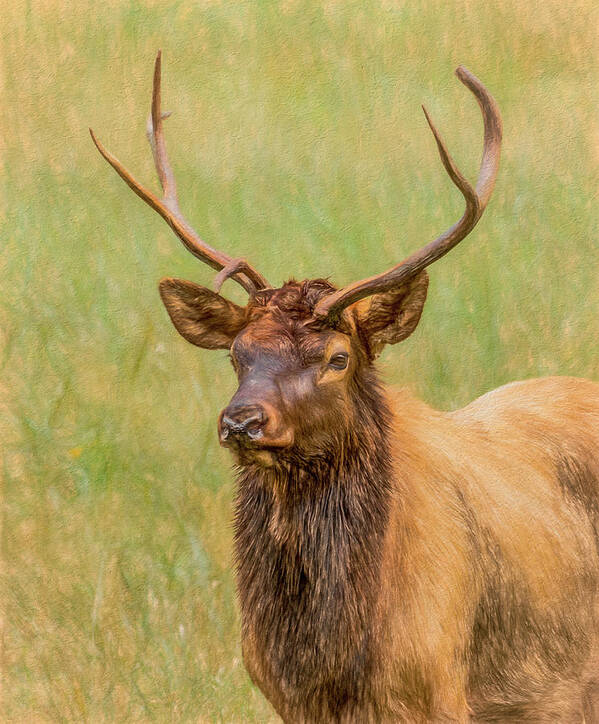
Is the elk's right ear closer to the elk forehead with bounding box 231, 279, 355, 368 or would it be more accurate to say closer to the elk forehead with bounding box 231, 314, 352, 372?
the elk forehead with bounding box 231, 279, 355, 368

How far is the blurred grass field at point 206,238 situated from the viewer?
298 inches

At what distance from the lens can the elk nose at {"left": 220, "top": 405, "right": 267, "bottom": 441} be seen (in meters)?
4.86

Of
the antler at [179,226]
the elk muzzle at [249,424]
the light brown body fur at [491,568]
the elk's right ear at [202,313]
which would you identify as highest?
the antler at [179,226]

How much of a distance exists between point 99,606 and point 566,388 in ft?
9.82

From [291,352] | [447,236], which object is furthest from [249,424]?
[447,236]

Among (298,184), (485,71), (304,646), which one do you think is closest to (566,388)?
(304,646)

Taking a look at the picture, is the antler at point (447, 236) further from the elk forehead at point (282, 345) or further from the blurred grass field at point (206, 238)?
the blurred grass field at point (206, 238)

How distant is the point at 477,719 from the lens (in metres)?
5.61

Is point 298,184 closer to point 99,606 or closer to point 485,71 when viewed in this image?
point 485,71

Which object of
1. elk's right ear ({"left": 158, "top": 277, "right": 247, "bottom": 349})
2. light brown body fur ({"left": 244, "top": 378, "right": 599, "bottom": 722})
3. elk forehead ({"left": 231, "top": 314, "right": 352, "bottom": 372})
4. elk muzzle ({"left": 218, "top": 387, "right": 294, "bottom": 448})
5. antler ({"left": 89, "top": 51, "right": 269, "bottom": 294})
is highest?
antler ({"left": 89, "top": 51, "right": 269, "bottom": 294})

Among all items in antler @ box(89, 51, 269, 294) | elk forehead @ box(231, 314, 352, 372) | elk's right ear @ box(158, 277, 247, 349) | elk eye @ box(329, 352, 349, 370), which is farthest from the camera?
antler @ box(89, 51, 269, 294)

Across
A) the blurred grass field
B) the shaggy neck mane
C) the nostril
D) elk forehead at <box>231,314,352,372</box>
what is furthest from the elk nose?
the blurred grass field

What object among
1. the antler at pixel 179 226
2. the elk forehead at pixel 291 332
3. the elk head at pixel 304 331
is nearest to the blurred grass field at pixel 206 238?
the antler at pixel 179 226

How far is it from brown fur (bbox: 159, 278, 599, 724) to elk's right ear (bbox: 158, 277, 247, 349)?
0.10ft
